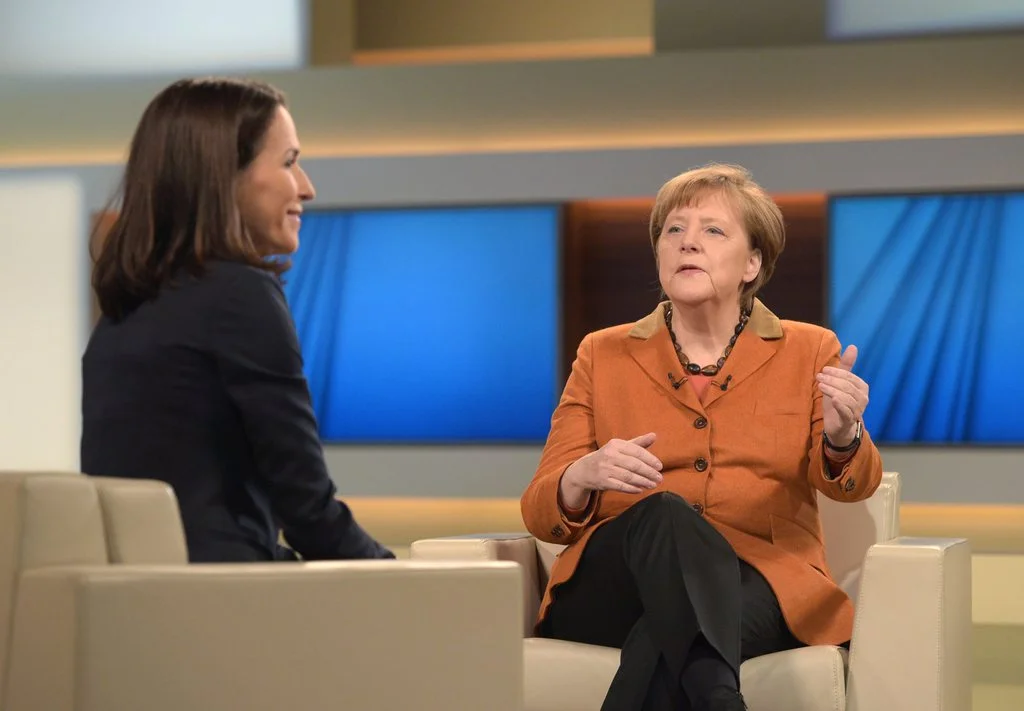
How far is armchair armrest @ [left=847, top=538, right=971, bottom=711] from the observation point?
2316mm

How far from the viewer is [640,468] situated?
2277 millimetres

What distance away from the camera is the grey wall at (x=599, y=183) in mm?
4621

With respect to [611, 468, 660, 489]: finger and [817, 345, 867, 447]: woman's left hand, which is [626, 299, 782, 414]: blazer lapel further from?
[611, 468, 660, 489]: finger

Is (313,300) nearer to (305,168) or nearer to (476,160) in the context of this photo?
(305,168)

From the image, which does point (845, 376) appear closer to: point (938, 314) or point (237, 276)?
point (237, 276)

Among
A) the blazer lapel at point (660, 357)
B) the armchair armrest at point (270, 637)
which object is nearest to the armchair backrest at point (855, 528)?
the blazer lapel at point (660, 357)

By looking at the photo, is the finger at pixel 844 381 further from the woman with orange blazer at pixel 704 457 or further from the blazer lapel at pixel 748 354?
the blazer lapel at pixel 748 354

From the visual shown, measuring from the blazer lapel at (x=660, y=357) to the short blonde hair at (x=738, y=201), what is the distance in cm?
15

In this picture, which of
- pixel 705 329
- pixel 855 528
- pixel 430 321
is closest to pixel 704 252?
pixel 705 329

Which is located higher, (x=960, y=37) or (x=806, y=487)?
(x=960, y=37)

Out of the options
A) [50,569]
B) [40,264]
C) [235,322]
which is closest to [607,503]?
[235,322]

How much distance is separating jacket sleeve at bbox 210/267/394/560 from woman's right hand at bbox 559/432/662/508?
71 centimetres

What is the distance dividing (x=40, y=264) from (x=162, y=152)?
153 inches

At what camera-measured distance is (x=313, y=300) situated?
5133 mm
